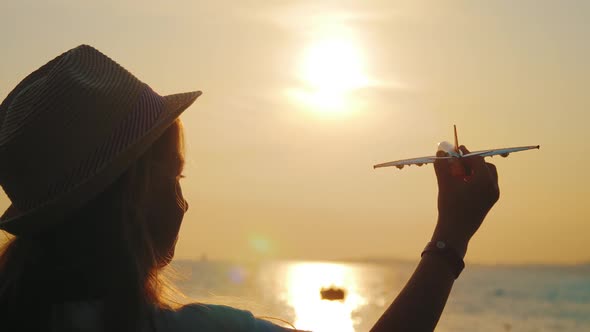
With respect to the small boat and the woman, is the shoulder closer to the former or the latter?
the woman

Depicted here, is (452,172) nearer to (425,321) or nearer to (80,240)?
(425,321)

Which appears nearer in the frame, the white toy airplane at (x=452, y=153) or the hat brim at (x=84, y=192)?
the hat brim at (x=84, y=192)

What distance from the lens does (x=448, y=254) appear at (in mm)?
2084

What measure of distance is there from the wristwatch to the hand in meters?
0.02

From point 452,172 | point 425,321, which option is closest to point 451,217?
point 452,172

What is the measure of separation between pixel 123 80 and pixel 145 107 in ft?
0.33

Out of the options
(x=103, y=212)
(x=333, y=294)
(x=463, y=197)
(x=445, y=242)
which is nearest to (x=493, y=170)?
(x=463, y=197)

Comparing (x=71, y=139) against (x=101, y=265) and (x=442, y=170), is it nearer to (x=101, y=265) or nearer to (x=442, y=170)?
(x=101, y=265)

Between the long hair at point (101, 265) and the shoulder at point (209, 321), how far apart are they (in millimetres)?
49

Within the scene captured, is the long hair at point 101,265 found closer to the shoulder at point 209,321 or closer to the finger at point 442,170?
the shoulder at point 209,321

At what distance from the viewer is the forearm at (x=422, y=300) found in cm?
199

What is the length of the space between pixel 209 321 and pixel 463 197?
808 millimetres

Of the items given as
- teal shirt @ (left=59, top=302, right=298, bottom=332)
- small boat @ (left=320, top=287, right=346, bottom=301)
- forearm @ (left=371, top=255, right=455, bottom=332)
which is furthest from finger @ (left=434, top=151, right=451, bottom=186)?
small boat @ (left=320, top=287, right=346, bottom=301)

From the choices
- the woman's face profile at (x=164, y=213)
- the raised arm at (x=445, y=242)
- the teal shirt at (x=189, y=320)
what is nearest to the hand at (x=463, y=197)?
the raised arm at (x=445, y=242)
